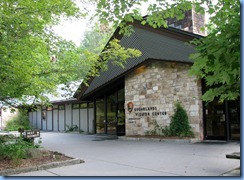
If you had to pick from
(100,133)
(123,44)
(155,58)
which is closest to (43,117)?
(100,133)

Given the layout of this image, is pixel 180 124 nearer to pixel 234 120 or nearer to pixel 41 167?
pixel 234 120

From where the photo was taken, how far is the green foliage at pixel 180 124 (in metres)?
12.5

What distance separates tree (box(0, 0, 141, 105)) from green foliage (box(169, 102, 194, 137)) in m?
5.09

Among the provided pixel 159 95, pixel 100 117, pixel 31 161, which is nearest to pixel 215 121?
pixel 159 95

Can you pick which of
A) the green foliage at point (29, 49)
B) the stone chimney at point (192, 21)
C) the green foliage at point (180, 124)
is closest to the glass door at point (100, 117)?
the green foliage at point (180, 124)

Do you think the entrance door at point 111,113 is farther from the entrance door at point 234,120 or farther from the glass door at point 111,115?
the entrance door at point 234,120

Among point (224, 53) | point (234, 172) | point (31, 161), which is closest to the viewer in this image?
point (224, 53)

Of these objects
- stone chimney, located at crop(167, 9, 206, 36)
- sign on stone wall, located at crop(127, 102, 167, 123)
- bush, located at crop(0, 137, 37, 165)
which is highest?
stone chimney, located at crop(167, 9, 206, 36)

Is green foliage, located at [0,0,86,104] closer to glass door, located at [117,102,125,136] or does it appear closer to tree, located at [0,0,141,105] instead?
tree, located at [0,0,141,105]

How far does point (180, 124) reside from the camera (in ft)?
41.5

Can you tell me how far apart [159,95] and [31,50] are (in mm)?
7476

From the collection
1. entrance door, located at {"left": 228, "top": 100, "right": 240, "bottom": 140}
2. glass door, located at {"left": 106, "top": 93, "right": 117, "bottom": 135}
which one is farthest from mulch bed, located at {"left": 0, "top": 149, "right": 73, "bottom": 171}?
glass door, located at {"left": 106, "top": 93, "right": 117, "bottom": 135}

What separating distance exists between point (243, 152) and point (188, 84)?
28.8ft

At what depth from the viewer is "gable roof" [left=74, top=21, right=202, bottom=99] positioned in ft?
41.5
